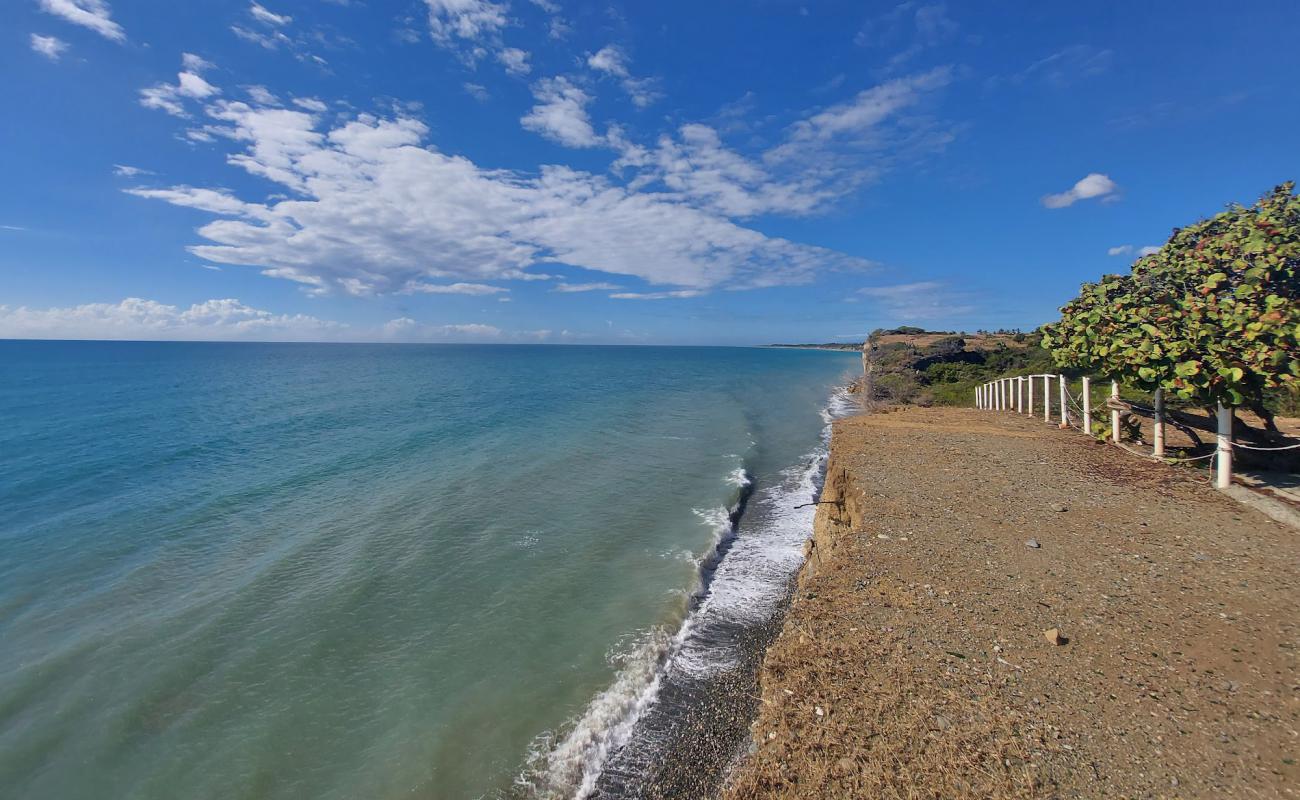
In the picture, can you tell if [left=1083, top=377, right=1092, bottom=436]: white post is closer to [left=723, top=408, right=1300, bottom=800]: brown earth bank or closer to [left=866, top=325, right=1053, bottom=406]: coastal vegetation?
[left=723, top=408, right=1300, bottom=800]: brown earth bank

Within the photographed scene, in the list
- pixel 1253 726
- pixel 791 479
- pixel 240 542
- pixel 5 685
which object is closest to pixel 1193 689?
pixel 1253 726

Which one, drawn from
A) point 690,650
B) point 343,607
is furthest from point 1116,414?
point 343,607

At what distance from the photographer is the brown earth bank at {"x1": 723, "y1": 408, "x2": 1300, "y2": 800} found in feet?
15.3

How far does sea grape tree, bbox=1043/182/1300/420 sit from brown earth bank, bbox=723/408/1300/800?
2699 millimetres

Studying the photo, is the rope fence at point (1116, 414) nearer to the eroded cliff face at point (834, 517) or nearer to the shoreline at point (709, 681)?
the eroded cliff face at point (834, 517)

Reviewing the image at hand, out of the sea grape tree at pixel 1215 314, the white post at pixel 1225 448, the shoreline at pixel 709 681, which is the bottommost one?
the shoreline at pixel 709 681

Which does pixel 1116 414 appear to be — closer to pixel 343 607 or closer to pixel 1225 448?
pixel 1225 448

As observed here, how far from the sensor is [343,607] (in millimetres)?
10906

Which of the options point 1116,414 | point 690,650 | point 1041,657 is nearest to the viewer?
point 1041,657

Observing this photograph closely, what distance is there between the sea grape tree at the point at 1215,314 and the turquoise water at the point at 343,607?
949cm

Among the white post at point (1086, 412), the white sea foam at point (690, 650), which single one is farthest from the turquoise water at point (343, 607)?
the white post at point (1086, 412)

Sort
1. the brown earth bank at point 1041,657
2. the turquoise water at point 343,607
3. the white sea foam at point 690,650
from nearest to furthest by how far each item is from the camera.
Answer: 1. the brown earth bank at point 1041,657
2. the white sea foam at point 690,650
3. the turquoise water at point 343,607

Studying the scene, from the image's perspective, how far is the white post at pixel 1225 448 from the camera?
430 inches

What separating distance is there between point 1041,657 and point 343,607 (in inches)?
496
